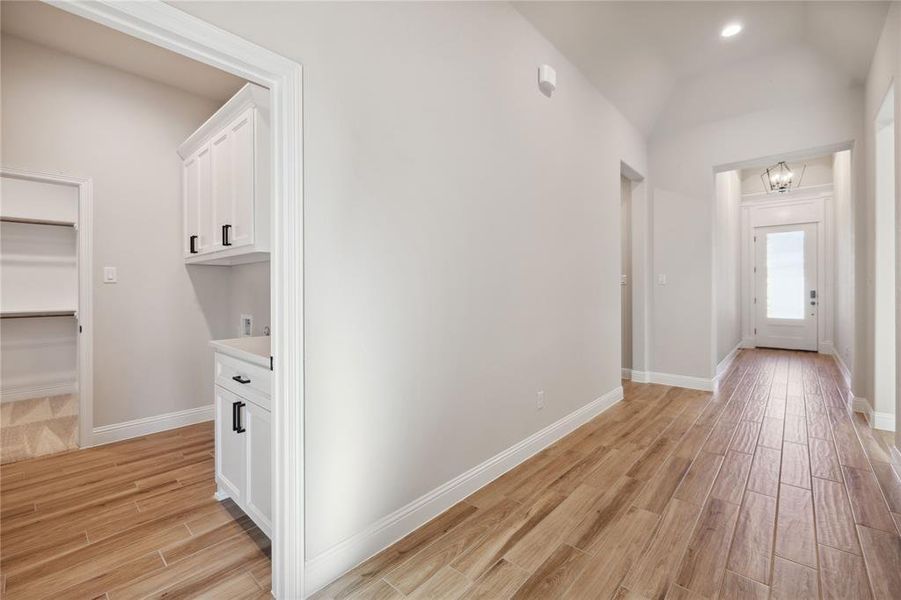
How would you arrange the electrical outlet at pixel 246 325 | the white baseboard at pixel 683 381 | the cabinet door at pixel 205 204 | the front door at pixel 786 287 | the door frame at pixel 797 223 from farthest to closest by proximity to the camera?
the front door at pixel 786 287, the door frame at pixel 797 223, the white baseboard at pixel 683 381, the electrical outlet at pixel 246 325, the cabinet door at pixel 205 204

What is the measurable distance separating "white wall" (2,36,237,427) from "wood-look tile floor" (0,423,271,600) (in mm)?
736

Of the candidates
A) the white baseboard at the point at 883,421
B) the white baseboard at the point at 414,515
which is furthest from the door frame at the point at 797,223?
the white baseboard at the point at 414,515

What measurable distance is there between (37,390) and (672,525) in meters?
5.81

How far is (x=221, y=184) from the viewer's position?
279 cm

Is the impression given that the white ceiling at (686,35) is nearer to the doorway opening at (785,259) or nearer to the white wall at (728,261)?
the white wall at (728,261)

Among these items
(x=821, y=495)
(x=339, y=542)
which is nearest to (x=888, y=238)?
(x=821, y=495)

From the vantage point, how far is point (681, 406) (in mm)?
3842

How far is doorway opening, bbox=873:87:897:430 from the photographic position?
3.12m

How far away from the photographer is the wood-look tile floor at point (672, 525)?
1558 mm

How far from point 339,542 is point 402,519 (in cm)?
34

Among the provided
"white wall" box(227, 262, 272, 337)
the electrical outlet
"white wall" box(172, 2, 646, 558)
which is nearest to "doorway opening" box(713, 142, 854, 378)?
"white wall" box(172, 2, 646, 558)

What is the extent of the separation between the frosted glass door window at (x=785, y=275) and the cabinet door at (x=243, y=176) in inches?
336

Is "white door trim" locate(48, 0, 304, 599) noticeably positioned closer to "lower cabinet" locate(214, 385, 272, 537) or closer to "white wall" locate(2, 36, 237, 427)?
"lower cabinet" locate(214, 385, 272, 537)

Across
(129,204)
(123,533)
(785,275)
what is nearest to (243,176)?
(129,204)
